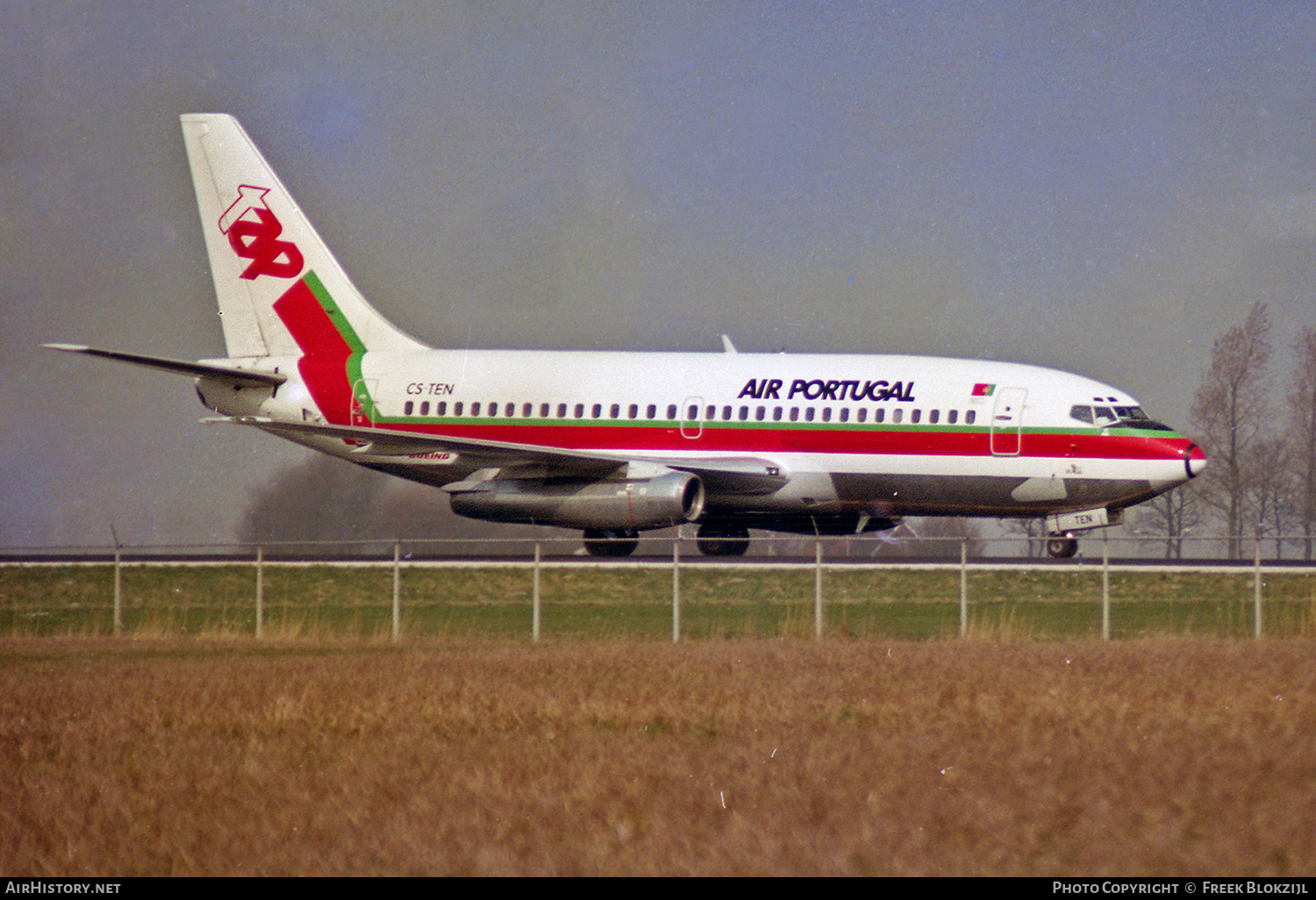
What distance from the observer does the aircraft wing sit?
31391mm

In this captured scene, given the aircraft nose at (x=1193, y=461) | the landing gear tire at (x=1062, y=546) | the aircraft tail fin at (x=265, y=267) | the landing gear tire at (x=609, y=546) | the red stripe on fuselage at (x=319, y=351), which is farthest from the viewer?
the aircraft tail fin at (x=265, y=267)

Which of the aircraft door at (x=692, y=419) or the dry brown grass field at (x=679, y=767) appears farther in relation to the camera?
the aircraft door at (x=692, y=419)

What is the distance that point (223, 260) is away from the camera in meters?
38.2

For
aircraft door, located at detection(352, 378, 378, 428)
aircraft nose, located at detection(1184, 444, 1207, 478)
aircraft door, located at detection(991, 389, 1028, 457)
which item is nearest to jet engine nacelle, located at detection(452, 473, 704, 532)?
aircraft door, located at detection(352, 378, 378, 428)

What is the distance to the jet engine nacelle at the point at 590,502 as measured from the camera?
30.9 m

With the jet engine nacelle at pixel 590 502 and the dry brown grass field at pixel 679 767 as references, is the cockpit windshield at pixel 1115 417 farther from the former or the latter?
the dry brown grass field at pixel 679 767

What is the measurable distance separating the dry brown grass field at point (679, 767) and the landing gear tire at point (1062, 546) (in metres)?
13.9

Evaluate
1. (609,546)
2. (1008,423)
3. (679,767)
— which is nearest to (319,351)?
(609,546)

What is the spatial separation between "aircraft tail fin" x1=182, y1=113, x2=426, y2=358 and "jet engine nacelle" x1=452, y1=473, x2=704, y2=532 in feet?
19.8

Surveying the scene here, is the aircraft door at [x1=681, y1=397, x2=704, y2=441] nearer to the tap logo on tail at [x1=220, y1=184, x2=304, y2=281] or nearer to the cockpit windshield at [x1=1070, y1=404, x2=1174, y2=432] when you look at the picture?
the cockpit windshield at [x1=1070, y1=404, x2=1174, y2=432]

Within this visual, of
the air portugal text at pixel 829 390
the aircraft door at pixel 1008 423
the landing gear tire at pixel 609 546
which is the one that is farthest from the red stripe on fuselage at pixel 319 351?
the aircraft door at pixel 1008 423

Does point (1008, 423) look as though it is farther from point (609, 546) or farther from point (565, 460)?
point (609, 546)

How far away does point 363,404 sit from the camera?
35.8 metres
